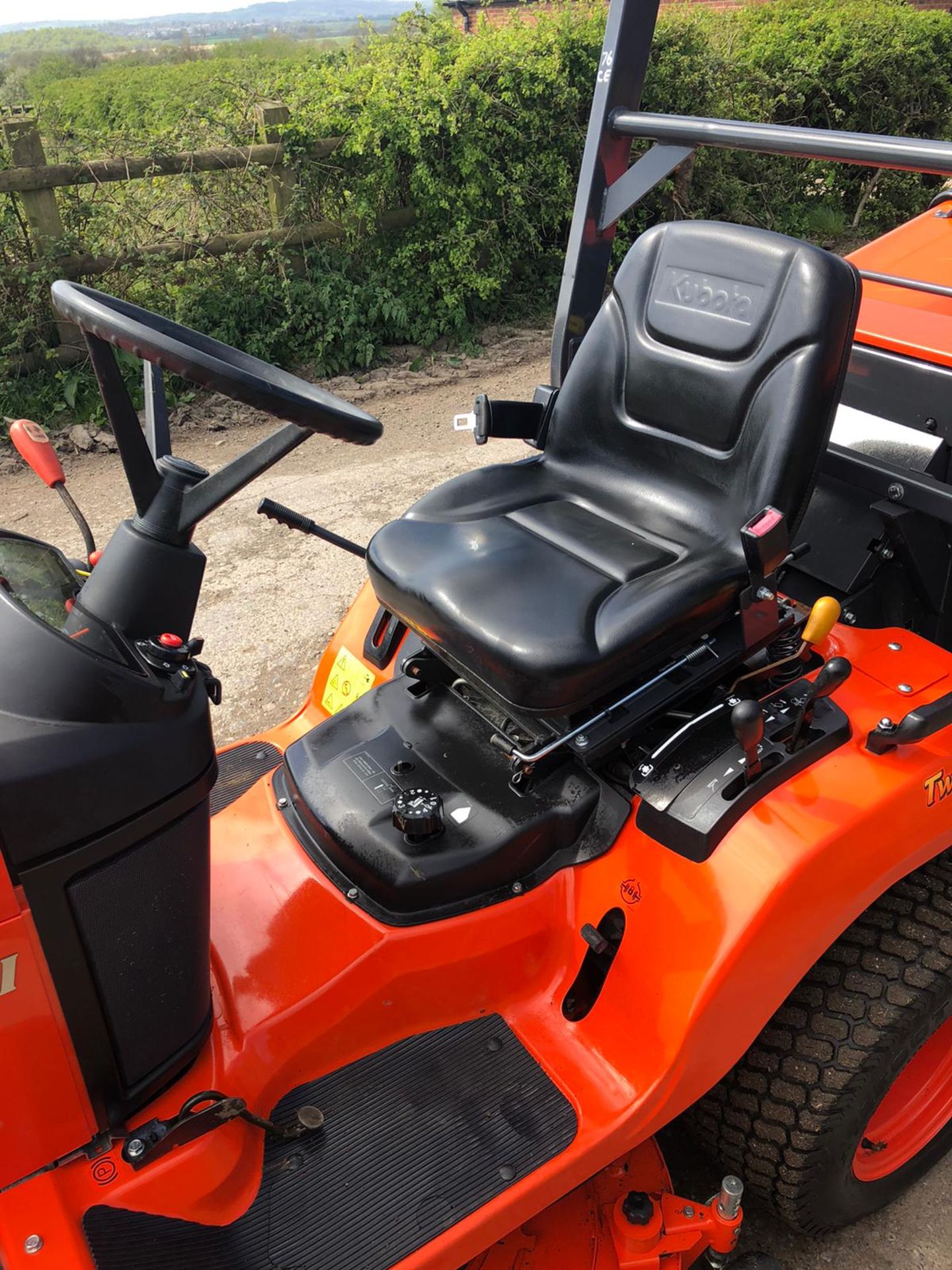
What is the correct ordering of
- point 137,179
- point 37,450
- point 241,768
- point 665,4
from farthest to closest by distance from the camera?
point 665,4, point 137,179, point 241,768, point 37,450

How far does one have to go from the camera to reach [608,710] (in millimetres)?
1688

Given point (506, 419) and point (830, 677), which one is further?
point (506, 419)

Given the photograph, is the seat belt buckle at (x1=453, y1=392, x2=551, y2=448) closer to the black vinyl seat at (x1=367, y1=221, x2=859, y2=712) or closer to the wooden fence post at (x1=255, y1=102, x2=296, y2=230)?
the black vinyl seat at (x1=367, y1=221, x2=859, y2=712)

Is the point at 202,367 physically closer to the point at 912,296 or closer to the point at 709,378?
the point at 709,378

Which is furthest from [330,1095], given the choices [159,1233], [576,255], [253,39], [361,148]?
[253,39]

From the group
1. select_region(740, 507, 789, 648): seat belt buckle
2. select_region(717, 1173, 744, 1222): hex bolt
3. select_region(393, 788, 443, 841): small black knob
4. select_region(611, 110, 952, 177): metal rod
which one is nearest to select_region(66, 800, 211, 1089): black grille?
select_region(393, 788, 443, 841): small black knob

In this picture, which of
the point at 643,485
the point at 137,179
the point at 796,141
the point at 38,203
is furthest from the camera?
the point at 137,179

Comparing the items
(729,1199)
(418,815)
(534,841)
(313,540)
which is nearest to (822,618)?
(534,841)

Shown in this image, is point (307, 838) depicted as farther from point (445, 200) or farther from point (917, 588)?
point (445, 200)

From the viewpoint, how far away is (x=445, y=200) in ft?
19.6

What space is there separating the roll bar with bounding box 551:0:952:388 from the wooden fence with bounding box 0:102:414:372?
372cm

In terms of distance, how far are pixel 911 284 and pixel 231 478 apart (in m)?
1.71

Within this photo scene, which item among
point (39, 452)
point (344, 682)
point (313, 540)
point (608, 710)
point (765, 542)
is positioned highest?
point (39, 452)

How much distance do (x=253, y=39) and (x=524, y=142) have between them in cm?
853
